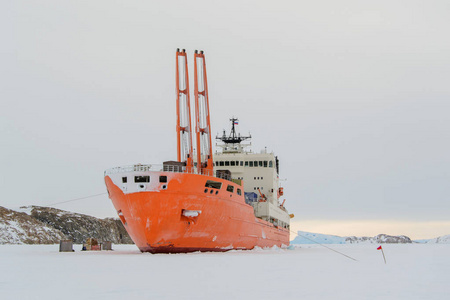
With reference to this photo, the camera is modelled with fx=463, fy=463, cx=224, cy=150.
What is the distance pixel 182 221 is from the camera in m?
29.2

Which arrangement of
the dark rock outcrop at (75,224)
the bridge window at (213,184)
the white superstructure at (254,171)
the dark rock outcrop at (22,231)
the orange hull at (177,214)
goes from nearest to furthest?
the orange hull at (177,214), the bridge window at (213,184), the white superstructure at (254,171), the dark rock outcrop at (22,231), the dark rock outcrop at (75,224)

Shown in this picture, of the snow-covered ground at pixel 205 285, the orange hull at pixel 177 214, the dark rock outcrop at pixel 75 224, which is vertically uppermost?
the dark rock outcrop at pixel 75 224

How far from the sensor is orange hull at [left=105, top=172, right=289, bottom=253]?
2867 cm

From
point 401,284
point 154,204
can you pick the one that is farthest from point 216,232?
point 401,284

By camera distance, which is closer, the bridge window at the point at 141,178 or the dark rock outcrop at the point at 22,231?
the bridge window at the point at 141,178

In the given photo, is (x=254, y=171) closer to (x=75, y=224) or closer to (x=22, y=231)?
(x=22, y=231)

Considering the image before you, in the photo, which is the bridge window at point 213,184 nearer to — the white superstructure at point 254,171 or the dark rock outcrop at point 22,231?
the white superstructure at point 254,171

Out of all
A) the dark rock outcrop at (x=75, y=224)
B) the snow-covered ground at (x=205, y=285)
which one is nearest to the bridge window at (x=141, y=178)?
the snow-covered ground at (x=205, y=285)

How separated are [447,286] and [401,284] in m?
1.36

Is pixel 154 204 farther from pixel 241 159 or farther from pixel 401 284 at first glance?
pixel 241 159

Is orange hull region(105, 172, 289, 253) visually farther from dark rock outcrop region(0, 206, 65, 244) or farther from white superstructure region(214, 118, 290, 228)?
dark rock outcrop region(0, 206, 65, 244)

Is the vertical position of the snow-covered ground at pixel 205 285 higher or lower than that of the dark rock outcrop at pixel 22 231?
lower

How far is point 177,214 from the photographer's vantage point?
28938 mm

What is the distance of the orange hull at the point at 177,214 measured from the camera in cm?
2867
